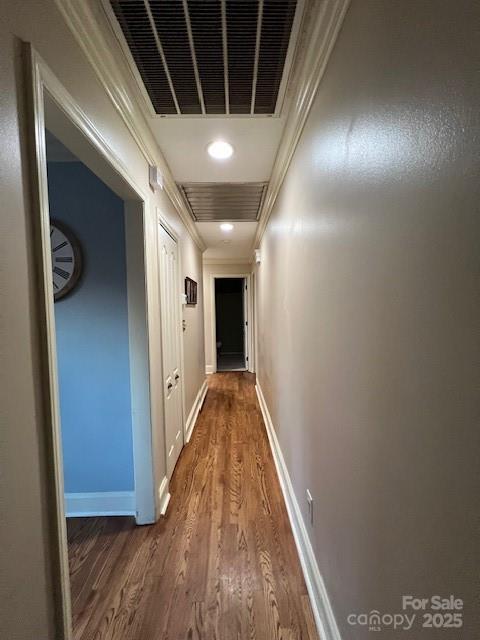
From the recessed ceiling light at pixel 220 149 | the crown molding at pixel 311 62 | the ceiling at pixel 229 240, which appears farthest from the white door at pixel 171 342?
the ceiling at pixel 229 240

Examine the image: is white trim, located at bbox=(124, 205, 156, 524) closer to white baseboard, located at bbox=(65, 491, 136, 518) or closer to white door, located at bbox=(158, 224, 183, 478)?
white baseboard, located at bbox=(65, 491, 136, 518)

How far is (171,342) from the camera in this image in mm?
2537

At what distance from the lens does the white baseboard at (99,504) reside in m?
1.99

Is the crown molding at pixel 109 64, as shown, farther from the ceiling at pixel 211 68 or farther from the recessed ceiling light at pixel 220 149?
the recessed ceiling light at pixel 220 149

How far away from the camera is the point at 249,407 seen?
4.05 m

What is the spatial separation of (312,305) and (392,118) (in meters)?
0.81

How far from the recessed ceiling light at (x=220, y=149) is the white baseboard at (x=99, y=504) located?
2.36 metres

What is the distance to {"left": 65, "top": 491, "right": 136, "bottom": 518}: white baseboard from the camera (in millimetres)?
1988

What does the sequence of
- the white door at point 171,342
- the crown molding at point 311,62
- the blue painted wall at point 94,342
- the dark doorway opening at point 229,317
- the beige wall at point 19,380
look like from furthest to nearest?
1. the dark doorway opening at point 229,317
2. the white door at point 171,342
3. the blue painted wall at point 94,342
4. the crown molding at point 311,62
5. the beige wall at point 19,380

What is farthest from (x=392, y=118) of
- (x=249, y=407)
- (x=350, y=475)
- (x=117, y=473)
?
(x=249, y=407)

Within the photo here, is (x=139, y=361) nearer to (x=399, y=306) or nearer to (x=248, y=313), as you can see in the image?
(x=399, y=306)

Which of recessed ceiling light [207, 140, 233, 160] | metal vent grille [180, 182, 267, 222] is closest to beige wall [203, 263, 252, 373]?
metal vent grille [180, 182, 267, 222]

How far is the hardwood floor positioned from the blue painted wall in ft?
1.28

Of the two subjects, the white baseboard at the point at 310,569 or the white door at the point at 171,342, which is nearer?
the white baseboard at the point at 310,569
